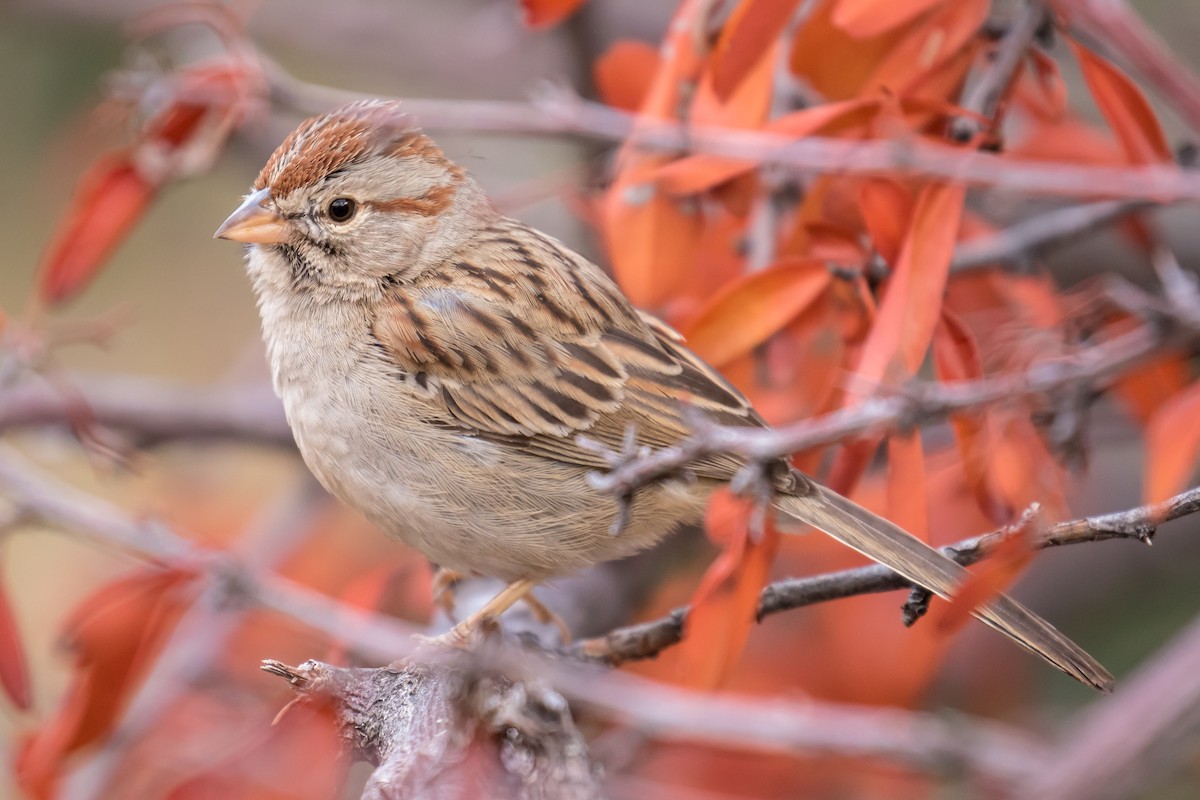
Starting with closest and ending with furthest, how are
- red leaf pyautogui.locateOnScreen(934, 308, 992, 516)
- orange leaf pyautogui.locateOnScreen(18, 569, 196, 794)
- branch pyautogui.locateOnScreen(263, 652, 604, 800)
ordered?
branch pyautogui.locateOnScreen(263, 652, 604, 800), red leaf pyautogui.locateOnScreen(934, 308, 992, 516), orange leaf pyautogui.locateOnScreen(18, 569, 196, 794)

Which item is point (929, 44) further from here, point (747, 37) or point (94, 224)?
point (94, 224)

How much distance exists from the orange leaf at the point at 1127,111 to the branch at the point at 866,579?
2.55ft

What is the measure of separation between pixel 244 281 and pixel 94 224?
188 inches

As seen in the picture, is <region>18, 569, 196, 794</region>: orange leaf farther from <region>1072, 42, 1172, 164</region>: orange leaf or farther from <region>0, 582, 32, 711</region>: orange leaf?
<region>1072, 42, 1172, 164</region>: orange leaf

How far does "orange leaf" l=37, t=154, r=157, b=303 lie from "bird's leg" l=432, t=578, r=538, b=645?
1297 mm

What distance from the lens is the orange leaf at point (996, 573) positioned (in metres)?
2.09

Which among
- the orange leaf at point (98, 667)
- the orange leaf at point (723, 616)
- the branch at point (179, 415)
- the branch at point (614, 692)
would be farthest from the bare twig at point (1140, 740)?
the branch at point (179, 415)

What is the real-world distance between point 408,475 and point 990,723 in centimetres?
235

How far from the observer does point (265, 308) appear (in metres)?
3.57

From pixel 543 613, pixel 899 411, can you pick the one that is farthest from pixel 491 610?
pixel 899 411

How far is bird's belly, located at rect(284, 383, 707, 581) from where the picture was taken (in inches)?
125

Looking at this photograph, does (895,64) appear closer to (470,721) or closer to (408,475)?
(408,475)

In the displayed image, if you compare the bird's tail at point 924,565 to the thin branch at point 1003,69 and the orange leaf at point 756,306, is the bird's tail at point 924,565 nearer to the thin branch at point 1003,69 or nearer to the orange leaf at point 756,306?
the orange leaf at point 756,306

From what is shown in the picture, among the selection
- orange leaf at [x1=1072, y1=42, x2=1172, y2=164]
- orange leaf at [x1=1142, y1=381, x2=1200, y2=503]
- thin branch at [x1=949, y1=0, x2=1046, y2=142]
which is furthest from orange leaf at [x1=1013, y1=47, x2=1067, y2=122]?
orange leaf at [x1=1142, y1=381, x2=1200, y2=503]
